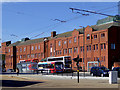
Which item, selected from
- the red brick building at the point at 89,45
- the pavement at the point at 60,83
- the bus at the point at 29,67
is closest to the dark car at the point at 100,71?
the pavement at the point at 60,83

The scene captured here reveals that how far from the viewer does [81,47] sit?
73562mm

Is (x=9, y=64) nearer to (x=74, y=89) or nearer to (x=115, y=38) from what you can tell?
(x=115, y=38)

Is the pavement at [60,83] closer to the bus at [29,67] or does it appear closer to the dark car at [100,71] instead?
the dark car at [100,71]

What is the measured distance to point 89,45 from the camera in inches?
2761

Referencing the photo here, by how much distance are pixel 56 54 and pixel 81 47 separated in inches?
581

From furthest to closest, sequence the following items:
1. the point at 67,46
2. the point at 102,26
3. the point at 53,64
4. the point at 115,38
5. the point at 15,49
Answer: the point at 15,49, the point at 67,46, the point at 102,26, the point at 115,38, the point at 53,64

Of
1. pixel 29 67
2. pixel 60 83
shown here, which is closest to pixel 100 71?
pixel 60 83

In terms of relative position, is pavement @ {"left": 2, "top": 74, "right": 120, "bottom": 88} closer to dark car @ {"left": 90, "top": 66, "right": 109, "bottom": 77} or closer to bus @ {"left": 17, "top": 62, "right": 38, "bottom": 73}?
dark car @ {"left": 90, "top": 66, "right": 109, "bottom": 77}

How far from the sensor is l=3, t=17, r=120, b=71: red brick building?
6341 centimetres

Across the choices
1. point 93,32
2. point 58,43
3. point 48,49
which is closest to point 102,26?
point 93,32

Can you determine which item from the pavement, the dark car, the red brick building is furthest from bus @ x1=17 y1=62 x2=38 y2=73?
the pavement

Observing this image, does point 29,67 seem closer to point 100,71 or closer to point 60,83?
point 100,71

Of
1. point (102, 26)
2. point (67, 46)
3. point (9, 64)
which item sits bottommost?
point (9, 64)

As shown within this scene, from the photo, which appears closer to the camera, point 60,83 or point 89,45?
point 60,83
